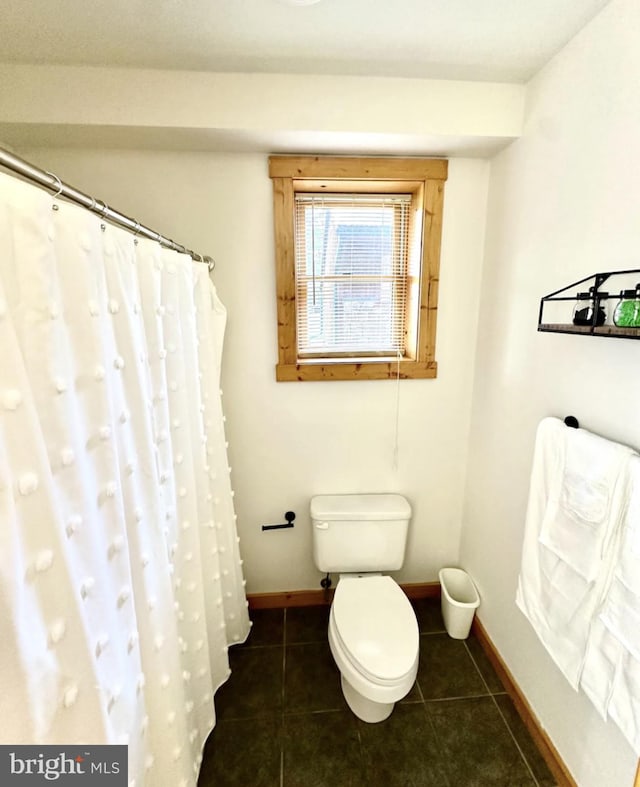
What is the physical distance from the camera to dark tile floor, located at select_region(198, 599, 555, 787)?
1.24 meters

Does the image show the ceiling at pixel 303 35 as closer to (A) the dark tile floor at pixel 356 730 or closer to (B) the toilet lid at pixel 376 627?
(B) the toilet lid at pixel 376 627

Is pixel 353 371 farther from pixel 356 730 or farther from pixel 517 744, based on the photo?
pixel 517 744

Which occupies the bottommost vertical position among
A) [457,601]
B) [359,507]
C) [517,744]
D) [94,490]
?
[517,744]

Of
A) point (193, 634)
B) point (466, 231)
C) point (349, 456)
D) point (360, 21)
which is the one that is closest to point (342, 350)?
point (349, 456)

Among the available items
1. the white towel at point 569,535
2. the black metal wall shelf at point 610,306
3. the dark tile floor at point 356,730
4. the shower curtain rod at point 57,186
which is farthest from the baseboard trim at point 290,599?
the shower curtain rod at point 57,186

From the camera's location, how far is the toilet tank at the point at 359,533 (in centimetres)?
169

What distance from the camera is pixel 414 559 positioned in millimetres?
1959

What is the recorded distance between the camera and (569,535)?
1068 mm

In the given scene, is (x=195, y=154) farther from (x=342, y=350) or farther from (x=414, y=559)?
(x=414, y=559)

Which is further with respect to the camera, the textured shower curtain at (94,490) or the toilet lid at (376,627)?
the toilet lid at (376,627)

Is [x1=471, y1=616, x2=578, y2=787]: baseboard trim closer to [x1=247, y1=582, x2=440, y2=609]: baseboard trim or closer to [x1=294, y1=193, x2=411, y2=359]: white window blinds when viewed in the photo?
[x1=247, y1=582, x2=440, y2=609]: baseboard trim

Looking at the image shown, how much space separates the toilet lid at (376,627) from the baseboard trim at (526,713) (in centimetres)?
53

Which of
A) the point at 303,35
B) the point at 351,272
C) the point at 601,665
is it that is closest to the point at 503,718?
the point at 601,665

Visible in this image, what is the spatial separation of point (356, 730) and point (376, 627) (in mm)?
396
